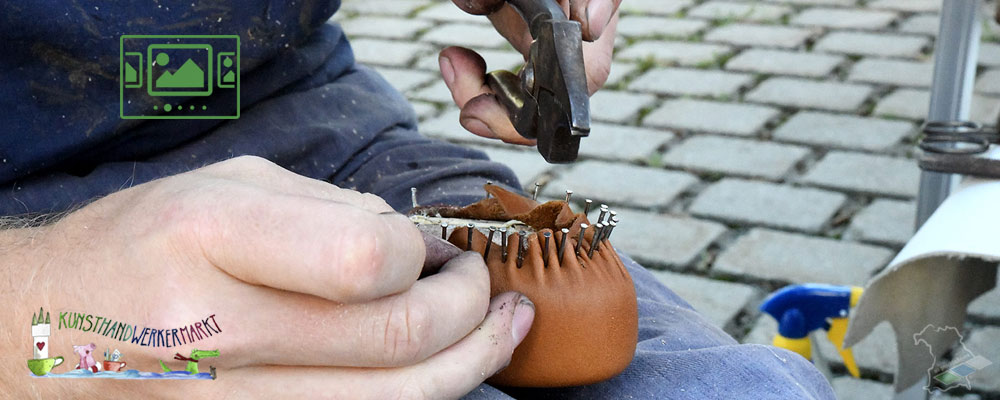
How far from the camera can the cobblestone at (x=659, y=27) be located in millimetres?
3633

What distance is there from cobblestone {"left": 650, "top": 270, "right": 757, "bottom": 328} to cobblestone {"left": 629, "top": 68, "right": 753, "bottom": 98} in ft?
3.43

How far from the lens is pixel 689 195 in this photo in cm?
251

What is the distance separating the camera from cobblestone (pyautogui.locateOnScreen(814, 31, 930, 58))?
10.9ft

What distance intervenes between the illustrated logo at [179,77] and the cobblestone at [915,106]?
2.22m

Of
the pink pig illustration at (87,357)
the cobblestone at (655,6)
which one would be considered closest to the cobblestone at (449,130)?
the cobblestone at (655,6)

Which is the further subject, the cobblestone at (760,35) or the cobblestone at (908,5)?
the cobblestone at (908,5)

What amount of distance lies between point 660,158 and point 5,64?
6.26 feet

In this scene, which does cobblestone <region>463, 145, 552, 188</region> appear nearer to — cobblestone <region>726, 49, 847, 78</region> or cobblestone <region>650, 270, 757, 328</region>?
cobblestone <region>650, 270, 757, 328</region>

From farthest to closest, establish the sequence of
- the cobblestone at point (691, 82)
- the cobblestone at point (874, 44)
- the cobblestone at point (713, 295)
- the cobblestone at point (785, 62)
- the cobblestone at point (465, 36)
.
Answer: the cobblestone at point (465, 36) < the cobblestone at point (874, 44) < the cobblestone at point (785, 62) < the cobblestone at point (691, 82) < the cobblestone at point (713, 295)

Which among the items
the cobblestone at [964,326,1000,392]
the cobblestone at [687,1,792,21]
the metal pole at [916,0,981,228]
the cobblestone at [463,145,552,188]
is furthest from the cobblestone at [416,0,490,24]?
the metal pole at [916,0,981,228]

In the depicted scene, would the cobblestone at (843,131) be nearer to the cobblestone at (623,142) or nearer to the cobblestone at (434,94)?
the cobblestone at (623,142)

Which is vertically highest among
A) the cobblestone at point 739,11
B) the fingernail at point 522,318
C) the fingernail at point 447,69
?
the fingernail at point 447,69

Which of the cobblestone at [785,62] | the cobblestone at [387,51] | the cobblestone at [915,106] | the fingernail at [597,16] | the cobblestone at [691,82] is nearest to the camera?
the fingernail at [597,16]

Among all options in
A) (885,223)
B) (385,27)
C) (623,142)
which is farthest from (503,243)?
(385,27)
